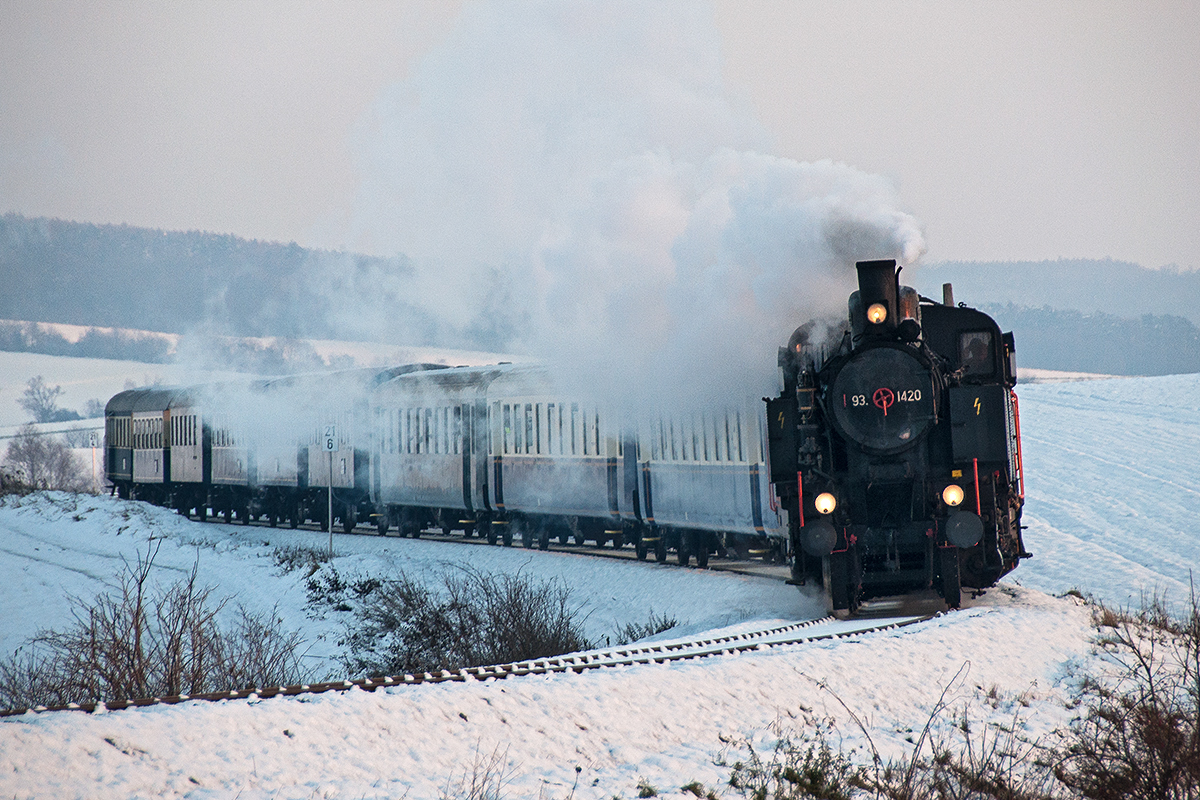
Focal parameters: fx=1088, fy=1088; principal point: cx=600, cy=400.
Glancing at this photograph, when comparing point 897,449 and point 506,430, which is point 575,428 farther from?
point 897,449

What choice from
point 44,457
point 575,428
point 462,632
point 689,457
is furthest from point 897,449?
point 44,457

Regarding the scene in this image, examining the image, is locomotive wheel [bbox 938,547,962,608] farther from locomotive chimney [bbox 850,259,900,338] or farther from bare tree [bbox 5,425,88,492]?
bare tree [bbox 5,425,88,492]

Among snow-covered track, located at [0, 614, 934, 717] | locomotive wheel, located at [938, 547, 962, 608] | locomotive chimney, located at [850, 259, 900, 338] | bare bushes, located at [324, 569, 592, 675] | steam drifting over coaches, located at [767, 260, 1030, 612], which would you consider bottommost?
bare bushes, located at [324, 569, 592, 675]

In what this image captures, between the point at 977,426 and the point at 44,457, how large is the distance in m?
79.0

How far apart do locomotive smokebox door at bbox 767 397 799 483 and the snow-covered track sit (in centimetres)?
143

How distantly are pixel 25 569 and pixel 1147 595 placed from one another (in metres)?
23.6

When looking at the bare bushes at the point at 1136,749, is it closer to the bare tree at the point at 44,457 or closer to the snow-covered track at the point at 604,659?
the snow-covered track at the point at 604,659

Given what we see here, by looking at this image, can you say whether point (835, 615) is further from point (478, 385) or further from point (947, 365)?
point (478, 385)

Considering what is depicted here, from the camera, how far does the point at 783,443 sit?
10453 mm

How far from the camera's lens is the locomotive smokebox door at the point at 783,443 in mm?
10422

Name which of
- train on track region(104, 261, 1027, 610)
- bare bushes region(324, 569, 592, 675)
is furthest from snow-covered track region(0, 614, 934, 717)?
bare bushes region(324, 569, 592, 675)

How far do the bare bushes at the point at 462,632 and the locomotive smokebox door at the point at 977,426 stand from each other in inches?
174

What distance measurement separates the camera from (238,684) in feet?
32.8

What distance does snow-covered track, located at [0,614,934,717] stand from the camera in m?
6.17
